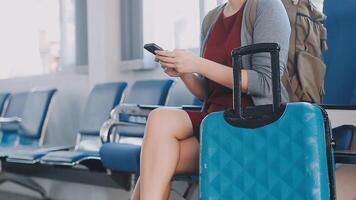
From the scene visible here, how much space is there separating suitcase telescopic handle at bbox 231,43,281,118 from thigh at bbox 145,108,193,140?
0.21m

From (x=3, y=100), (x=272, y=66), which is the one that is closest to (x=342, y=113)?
(x=272, y=66)

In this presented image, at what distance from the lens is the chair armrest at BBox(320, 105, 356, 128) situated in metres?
1.41

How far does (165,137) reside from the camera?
1.28m

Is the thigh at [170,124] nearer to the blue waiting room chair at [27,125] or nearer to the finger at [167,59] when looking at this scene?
the finger at [167,59]

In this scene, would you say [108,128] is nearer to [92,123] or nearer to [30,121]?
[92,123]

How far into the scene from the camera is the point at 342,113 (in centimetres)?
144

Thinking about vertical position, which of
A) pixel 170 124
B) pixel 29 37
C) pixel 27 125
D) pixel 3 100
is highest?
A: pixel 29 37

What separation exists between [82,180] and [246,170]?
2470 millimetres

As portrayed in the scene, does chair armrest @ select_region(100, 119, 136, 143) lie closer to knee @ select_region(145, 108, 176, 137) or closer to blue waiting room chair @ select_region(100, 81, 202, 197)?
blue waiting room chair @ select_region(100, 81, 202, 197)

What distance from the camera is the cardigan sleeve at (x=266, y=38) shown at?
1.33m

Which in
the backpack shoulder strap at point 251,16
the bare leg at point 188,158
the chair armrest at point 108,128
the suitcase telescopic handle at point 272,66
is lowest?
the chair armrest at point 108,128

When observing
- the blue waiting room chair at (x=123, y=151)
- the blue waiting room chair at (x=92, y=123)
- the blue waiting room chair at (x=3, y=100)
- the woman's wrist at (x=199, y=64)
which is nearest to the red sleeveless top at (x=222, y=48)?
the woman's wrist at (x=199, y=64)

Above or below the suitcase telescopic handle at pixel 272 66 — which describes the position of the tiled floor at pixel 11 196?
below

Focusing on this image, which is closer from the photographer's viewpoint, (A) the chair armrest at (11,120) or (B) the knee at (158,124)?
(B) the knee at (158,124)
